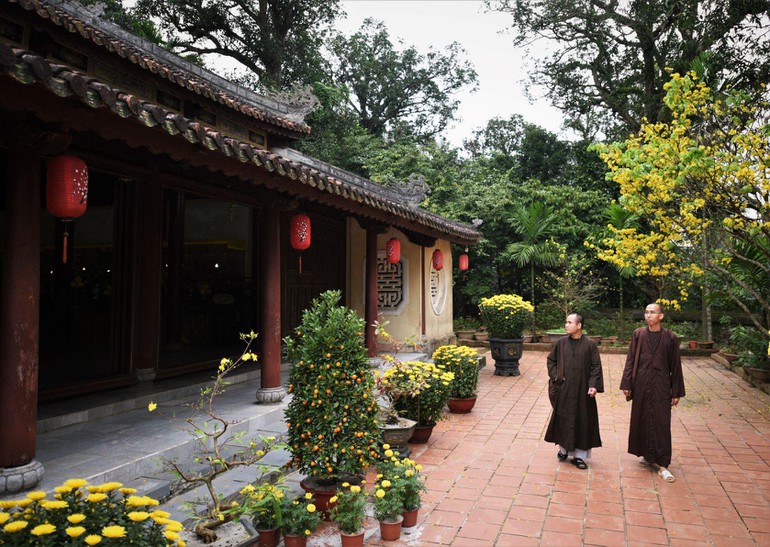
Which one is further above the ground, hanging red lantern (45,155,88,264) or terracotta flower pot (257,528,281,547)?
hanging red lantern (45,155,88,264)

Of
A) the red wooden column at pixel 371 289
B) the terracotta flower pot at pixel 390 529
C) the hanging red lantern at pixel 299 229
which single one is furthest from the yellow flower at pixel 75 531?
the red wooden column at pixel 371 289

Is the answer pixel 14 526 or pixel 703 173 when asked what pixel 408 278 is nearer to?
pixel 703 173

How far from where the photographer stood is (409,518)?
11.9ft

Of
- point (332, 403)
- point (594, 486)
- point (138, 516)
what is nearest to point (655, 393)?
point (594, 486)

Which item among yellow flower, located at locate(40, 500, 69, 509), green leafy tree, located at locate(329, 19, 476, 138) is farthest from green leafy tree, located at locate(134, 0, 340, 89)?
yellow flower, located at locate(40, 500, 69, 509)

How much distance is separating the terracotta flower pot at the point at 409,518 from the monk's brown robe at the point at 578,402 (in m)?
2.01

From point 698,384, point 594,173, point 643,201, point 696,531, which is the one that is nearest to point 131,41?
point 643,201

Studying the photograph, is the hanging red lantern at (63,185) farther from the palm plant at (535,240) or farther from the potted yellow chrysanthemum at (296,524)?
the palm plant at (535,240)

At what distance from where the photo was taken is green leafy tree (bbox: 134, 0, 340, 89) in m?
18.3

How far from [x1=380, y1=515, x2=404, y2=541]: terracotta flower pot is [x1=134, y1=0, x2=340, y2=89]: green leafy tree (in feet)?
55.2

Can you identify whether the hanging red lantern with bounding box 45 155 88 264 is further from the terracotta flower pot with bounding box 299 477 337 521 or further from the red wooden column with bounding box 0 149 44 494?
the terracotta flower pot with bounding box 299 477 337 521

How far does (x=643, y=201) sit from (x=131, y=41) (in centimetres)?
678

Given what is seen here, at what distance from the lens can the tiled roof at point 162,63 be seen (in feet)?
17.5

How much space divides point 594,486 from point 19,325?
178 inches
